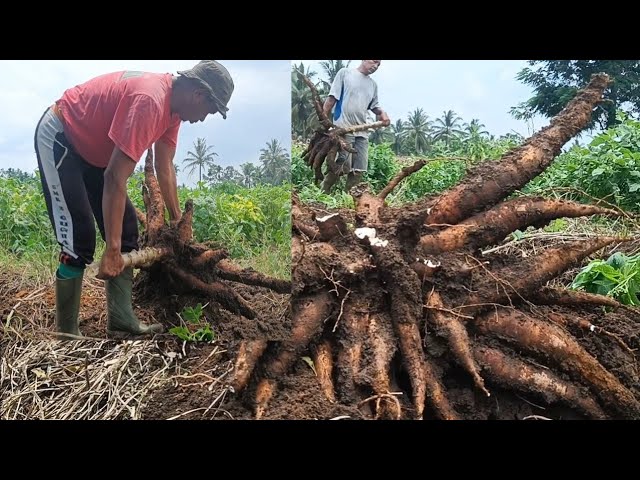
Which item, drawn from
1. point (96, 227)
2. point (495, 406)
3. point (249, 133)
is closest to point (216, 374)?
point (96, 227)

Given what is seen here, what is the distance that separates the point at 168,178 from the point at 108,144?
21 cm

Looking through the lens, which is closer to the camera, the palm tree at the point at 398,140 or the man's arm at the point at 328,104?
the man's arm at the point at 328,104

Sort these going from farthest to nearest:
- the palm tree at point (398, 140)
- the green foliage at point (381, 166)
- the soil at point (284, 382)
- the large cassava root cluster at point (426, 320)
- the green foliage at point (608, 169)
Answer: the palm tree at point (398, 140) < the green foliage at point (608, 169) < the green foliage at point (381, 166) < the large cassava root cluster at point (426, 320) < the soil at point (284, 382)

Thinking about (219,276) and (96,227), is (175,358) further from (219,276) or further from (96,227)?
(96,227)

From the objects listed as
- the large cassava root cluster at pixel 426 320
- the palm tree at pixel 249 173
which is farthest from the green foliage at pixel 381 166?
the palm tree at pixel 249 173

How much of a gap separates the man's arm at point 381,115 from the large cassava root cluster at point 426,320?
0.46 meters

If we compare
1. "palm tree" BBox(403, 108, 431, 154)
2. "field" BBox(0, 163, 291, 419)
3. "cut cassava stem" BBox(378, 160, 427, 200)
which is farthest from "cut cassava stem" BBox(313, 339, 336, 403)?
"palm tree" BBox(403, 108, 431, 154)

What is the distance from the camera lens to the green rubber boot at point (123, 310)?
1.93 m

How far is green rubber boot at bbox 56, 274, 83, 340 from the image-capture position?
1895 mm

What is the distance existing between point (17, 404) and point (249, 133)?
1119mm

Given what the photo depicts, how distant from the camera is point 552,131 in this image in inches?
95.8

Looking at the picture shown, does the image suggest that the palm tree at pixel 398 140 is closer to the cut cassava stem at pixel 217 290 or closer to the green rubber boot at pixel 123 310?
the cut cassava stem at pixel 217 290

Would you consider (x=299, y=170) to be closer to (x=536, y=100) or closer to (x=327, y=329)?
(x=327, y=329)
